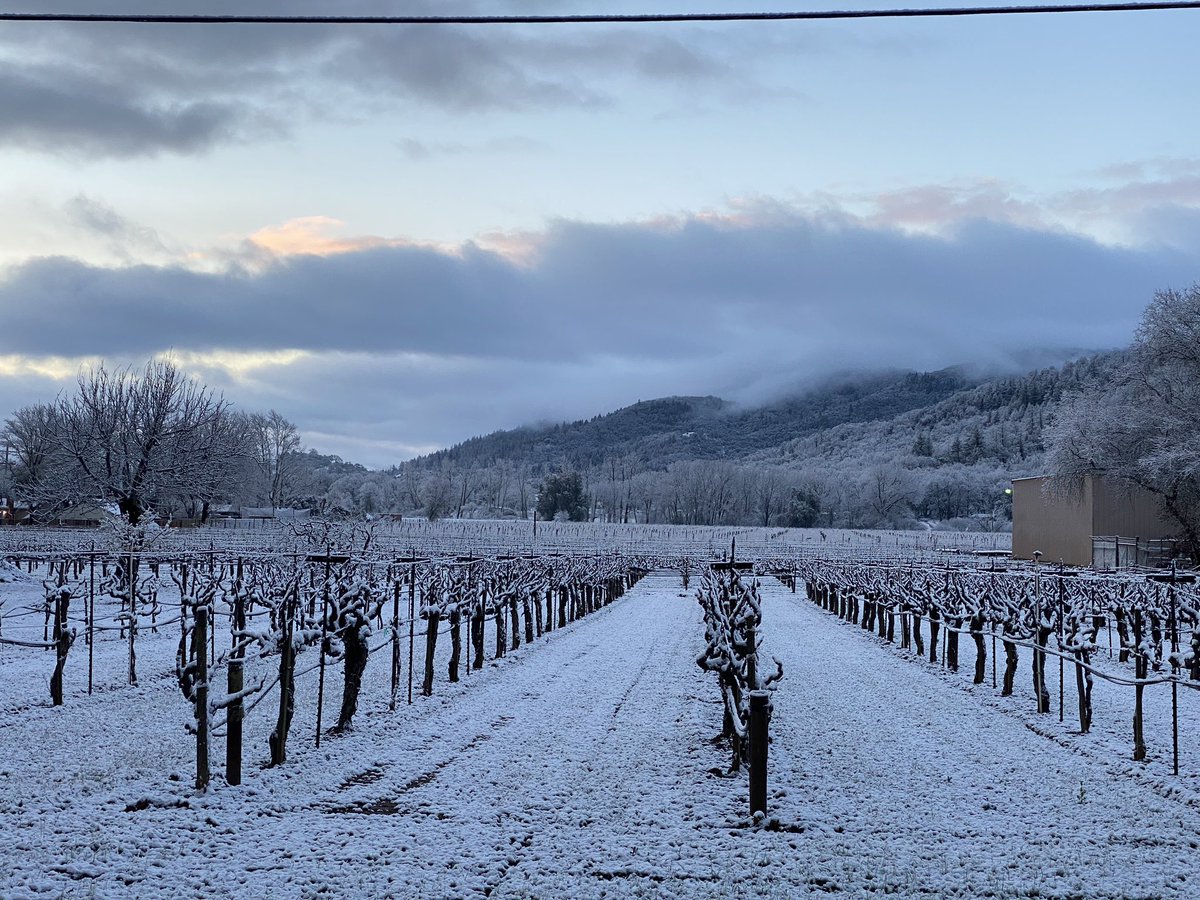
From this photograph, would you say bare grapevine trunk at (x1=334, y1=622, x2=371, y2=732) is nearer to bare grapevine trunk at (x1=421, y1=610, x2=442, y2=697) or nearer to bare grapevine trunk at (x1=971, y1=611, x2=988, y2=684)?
bare grapevine trunk at (x1=421, y1=610, x2=442, y2=697)

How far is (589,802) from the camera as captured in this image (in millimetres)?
8109

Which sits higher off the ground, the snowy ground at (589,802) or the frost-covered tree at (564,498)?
the frost-covered tree at (564,498)

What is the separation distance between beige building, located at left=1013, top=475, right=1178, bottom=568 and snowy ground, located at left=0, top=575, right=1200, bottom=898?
29.4m

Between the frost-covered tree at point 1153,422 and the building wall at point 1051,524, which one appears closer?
the frost-covered tree at point 1153,422

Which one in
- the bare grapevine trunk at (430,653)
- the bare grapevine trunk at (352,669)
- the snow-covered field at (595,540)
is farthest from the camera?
the snow-covered field at (595,540)

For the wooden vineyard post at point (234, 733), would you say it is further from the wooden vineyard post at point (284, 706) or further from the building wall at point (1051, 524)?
the building wall at point (1051, 524)

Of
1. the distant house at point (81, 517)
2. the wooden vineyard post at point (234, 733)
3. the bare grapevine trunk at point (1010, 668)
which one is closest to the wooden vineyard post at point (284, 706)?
the wooden vineyard post at point (234, 733)

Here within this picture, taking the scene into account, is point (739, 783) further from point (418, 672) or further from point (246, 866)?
point (418, 672)

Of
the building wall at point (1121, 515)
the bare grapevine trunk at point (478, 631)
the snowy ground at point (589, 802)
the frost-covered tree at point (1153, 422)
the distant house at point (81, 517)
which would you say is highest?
the frost-covered tree at point (1153, 422)

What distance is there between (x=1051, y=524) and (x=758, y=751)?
4147 centimetres

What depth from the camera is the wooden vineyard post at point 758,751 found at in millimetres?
7457

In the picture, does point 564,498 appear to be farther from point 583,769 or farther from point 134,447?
point 583,769

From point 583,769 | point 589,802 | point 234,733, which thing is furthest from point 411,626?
point 589,802

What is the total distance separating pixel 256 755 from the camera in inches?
376
